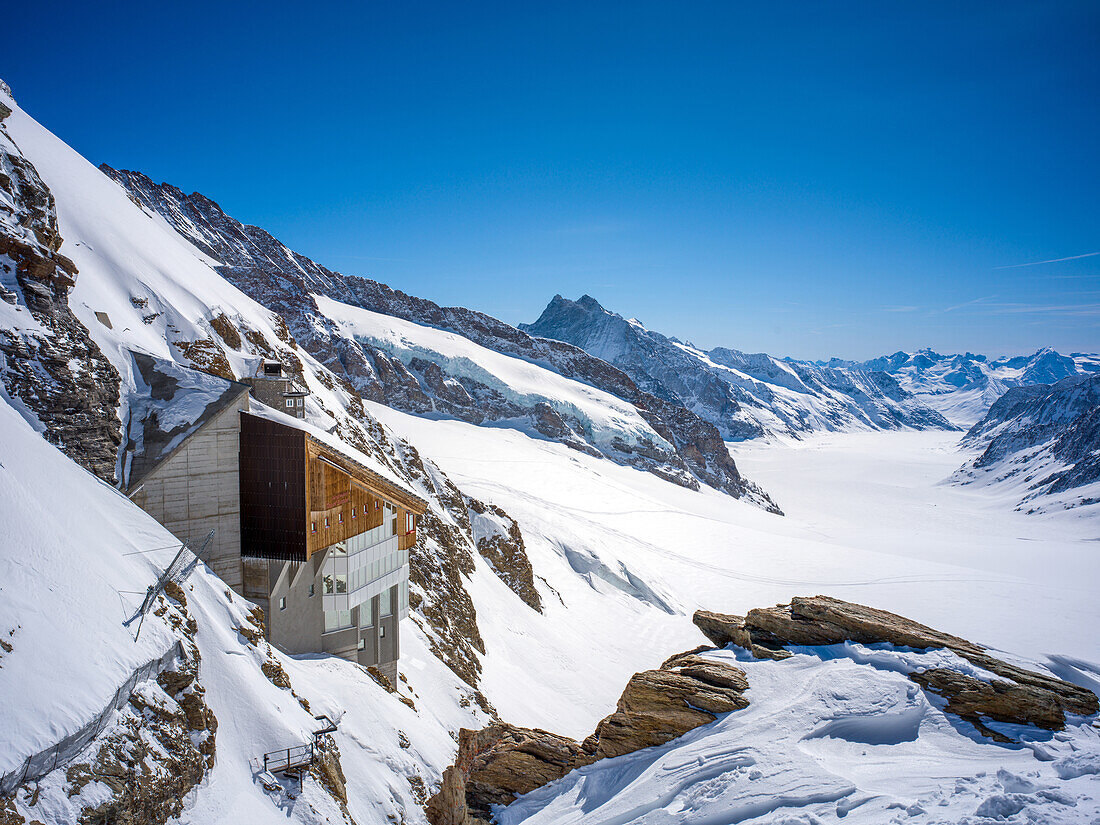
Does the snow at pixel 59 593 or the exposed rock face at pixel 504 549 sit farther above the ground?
the snow at pixel 59 593

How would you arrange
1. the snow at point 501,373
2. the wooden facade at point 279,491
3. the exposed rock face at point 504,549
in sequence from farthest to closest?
the snow at point 501,373 → the exposed rock face at point 504,549 → the wooden facade at point 279,491

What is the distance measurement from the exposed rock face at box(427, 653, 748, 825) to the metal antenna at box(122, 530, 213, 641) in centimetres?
848

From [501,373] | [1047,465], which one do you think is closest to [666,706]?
[501,373]

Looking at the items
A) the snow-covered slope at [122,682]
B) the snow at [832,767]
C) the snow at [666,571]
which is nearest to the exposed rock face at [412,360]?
the snow at [666,571]

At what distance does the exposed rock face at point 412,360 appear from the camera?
362 feet

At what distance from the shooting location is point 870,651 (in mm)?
14031

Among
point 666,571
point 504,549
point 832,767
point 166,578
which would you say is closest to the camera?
point 832,767

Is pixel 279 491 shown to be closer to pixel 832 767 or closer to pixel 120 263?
pixel 832 767

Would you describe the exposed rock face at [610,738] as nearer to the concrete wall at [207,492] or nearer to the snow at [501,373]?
the concrete wall at [207,492]

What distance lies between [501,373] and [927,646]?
117 metres

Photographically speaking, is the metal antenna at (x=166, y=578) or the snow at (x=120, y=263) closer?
the metal antenna at (x=166, y=578)

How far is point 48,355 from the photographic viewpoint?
47.5 feet

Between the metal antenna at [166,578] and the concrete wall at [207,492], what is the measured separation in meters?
2.51

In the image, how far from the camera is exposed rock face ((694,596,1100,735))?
37.8ft
